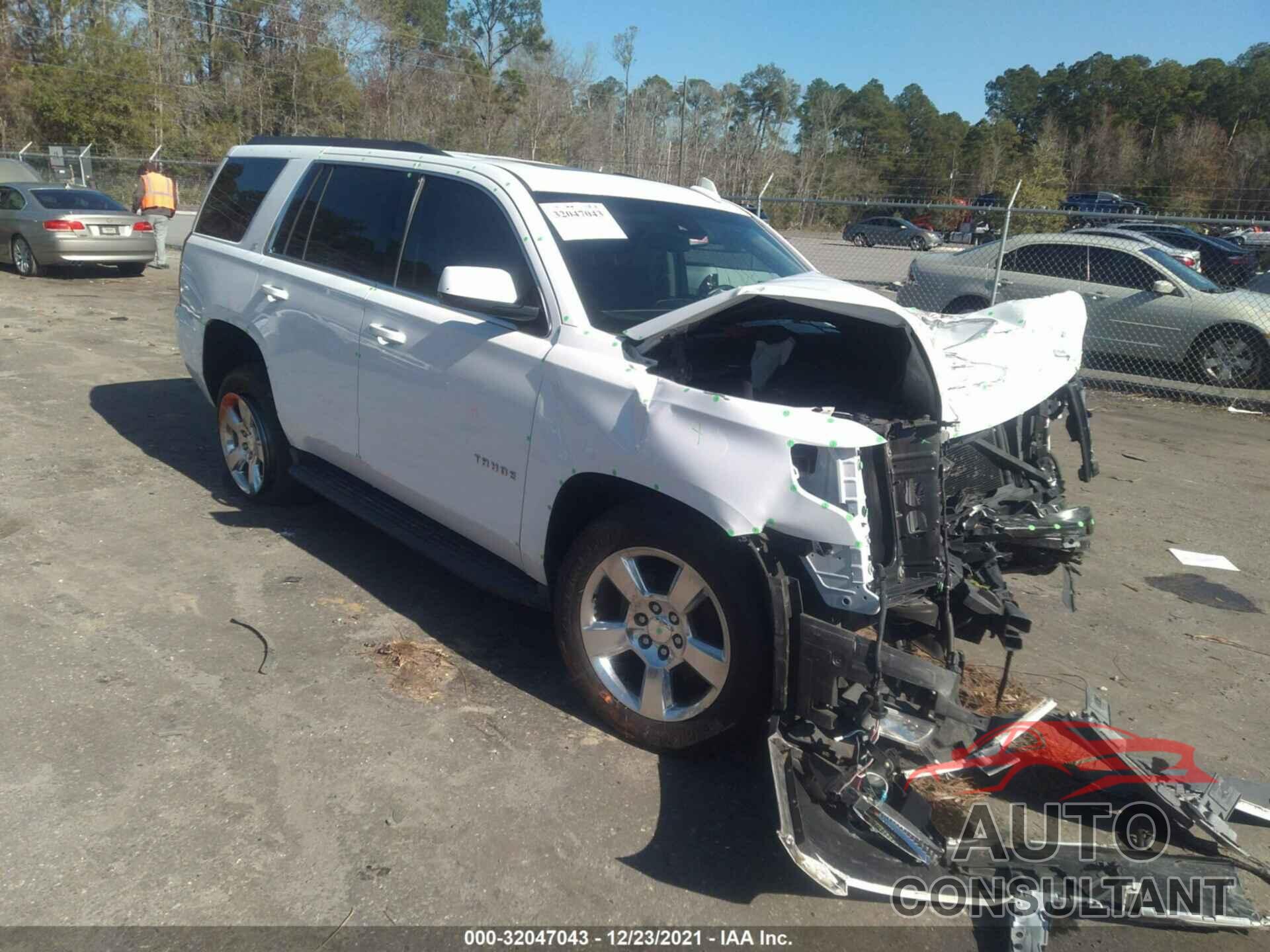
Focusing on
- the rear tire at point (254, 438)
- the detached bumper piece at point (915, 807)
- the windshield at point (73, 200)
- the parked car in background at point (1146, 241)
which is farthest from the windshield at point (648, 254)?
the windshield at point (73, 200)

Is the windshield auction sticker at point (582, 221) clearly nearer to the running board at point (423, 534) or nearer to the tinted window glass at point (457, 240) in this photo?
the tinted window glass at point (457, 240)

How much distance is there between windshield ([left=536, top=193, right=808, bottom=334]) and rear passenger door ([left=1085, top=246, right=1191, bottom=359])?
26.1 ft

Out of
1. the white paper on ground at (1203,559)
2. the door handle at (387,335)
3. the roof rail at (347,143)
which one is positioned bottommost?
the white paper on ground at (1203,559)

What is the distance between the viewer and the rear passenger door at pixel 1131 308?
35.6 ft

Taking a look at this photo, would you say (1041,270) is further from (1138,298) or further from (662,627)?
(662,627)

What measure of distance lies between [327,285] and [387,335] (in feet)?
2.19

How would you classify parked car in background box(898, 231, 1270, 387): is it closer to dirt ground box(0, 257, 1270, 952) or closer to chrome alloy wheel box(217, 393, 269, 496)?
dirt ground box(0, 257, 1270, 952)

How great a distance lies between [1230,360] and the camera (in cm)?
1075

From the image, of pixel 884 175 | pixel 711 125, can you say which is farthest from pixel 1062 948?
pixel 884 175

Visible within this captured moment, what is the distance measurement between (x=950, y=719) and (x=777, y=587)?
27.0 inches

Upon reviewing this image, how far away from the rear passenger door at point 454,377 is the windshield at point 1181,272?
9890 millimetres

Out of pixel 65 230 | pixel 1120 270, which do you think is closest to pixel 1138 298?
pixel 1120 270

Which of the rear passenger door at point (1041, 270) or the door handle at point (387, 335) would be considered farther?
the rear passenger door at point (1041, 270)

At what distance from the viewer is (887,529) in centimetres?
282
